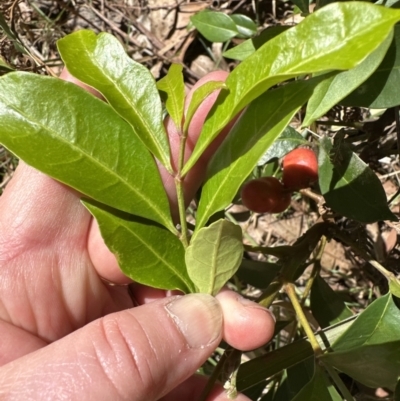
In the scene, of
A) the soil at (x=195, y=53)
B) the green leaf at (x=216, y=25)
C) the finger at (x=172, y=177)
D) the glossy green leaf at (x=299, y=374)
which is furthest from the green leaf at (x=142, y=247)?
the green leaf at (x=216, y=25)

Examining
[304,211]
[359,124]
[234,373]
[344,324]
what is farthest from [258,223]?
[234,373]

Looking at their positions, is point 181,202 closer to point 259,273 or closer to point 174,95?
point 174,95

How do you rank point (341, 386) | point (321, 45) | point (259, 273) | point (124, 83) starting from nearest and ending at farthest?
point (321, 45) → point (124, 83) → point (341, 386) → point (259, 273)

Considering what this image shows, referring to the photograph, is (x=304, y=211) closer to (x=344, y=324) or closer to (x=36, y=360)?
(x=344, y=324)

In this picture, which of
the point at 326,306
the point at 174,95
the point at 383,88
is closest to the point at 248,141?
→ the point at 174,95

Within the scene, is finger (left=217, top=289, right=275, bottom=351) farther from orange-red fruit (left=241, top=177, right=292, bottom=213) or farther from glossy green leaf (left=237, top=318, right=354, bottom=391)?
orange-red fruit (left=241, top=177, right=292, bottom=213)

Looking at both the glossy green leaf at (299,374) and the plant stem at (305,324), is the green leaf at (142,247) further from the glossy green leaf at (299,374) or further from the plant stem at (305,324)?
the glossy green leaf at (299,374)

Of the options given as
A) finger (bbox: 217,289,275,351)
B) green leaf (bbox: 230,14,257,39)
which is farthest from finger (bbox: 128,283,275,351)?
green leaf (bbox: 230,14,257,39)
